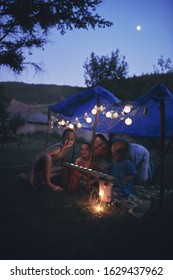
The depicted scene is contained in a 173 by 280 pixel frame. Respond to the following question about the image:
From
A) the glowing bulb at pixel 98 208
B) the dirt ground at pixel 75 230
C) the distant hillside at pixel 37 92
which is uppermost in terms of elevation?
the distant hillside at pixel 37 92

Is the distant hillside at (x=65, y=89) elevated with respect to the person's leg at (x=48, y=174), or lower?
elevated

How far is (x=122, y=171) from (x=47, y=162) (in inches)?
89.1

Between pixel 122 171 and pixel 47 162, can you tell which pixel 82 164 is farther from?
pixel 122 171

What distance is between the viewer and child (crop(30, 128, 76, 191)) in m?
8.27

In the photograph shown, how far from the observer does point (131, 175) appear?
304 inches

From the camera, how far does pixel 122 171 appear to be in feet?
26.1

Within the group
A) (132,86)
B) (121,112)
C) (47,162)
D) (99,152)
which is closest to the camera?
(47,162)

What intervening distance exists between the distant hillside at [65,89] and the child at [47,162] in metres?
15.1

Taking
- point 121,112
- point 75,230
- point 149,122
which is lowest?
point 75,230

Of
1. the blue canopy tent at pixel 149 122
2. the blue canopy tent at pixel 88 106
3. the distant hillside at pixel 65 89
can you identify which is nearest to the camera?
the blue canopy tent at pixel 88 106

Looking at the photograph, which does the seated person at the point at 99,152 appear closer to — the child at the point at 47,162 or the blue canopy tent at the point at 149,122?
the child at the point at 47,162

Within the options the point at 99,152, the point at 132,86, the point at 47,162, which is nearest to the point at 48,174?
→ the point at 47,162

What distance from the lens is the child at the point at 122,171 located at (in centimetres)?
777

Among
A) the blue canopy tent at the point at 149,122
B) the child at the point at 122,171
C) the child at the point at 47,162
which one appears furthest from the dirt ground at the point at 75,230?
the blue canopy tent at the point at 149,122
